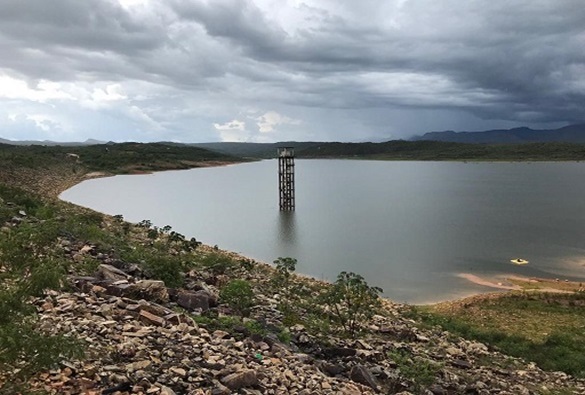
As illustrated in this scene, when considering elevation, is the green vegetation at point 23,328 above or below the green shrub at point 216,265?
above

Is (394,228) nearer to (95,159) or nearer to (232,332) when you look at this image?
(232,332)

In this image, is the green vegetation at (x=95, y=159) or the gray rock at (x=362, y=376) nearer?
the gray rock at (x=362, y=376)

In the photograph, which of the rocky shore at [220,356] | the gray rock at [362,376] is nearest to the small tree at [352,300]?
the rocky shore at [220,356]

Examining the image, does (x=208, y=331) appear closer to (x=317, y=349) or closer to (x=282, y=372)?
(x=282, y=372)

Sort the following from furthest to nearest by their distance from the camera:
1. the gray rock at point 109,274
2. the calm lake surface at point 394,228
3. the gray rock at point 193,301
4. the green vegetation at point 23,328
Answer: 1. the calm lake surface at point 394,228
2. the gray rock at point 109,274
3. the gray rock at point 193,301
4. the green vegetation at point 23,328

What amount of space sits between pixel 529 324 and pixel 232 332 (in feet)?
49.4

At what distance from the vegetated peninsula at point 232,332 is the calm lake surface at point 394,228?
8747mm

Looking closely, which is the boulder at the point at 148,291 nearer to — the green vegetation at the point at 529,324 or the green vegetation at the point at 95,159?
the green vegetation at the point at 529,324

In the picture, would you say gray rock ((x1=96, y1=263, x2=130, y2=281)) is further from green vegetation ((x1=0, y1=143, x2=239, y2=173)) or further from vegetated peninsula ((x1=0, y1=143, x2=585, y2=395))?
green vegetation ((x1=0, y1=143, x2=239, y2=173))

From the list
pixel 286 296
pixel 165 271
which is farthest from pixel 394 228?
pixel 165 271

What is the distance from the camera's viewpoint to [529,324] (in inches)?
810

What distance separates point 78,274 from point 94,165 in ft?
389

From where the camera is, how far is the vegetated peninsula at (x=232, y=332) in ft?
21.6

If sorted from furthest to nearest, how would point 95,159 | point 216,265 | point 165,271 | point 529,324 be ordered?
1. point 95,159
2. point 216,265
3. point 529,324
4. point 165,271
